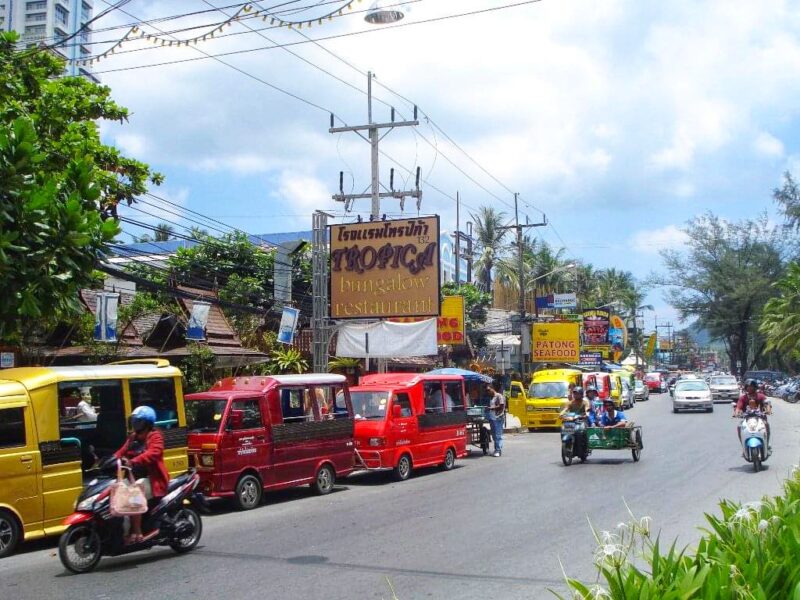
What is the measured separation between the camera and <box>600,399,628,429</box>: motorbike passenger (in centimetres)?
1856

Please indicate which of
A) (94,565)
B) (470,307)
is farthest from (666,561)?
(470,307)

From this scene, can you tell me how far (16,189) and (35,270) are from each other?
2.92 ft

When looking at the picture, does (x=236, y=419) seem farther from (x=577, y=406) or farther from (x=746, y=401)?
(x=746, y=401)

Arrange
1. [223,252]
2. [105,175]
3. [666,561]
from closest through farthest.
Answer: [666,561], [105,175], [223,252]

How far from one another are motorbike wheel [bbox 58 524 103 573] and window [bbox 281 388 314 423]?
5746mm

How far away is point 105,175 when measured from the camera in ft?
58.2

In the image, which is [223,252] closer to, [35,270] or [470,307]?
[470,307]

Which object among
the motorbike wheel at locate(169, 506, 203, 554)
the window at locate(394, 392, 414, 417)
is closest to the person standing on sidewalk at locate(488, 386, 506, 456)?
the window at locate(394, 392, 414, 417)

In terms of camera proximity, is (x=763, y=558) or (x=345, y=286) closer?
(x=763, y=558)

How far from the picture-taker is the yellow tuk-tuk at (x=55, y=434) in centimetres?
989

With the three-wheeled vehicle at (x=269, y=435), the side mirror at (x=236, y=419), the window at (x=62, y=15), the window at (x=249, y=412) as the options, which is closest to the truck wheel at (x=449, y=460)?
the three-wheeled vehicle at (x=269, y=435)

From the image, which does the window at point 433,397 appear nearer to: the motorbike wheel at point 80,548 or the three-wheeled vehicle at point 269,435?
the three-wheeled vehicle at point 269,435

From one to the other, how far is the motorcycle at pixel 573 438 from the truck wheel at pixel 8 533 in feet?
38.9

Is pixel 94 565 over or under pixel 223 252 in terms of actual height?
under
